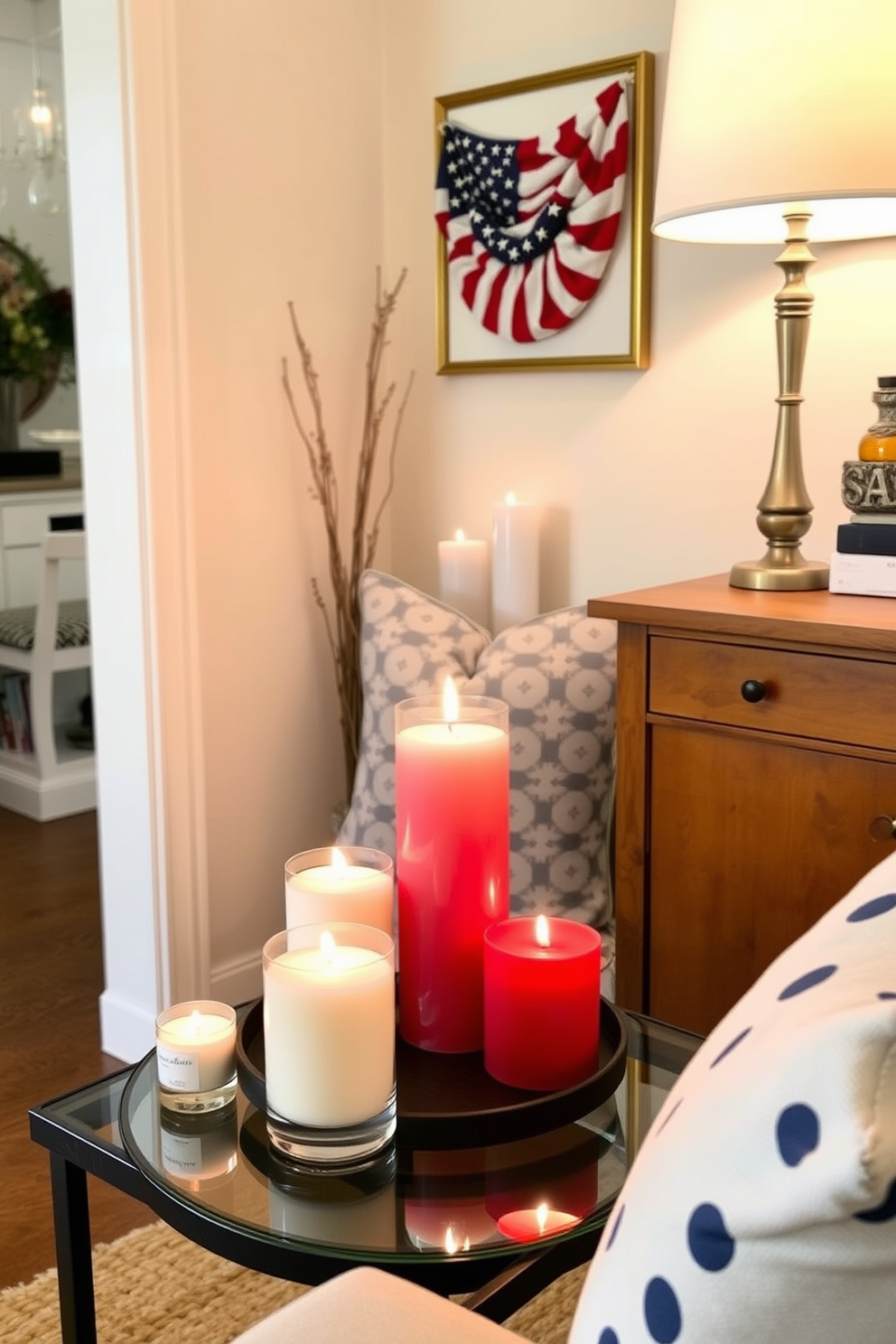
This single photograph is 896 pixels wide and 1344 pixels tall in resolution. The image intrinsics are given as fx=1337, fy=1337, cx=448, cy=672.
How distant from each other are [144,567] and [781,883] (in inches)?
46.0

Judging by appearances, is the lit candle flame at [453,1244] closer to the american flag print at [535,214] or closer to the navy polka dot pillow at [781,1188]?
the navy polka dot pillow at [781,1188]

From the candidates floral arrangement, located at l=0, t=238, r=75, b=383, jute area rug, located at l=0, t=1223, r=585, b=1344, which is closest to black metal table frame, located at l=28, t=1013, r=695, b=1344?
jute area rug, located at l=0, t=1223, r=585, b=1344

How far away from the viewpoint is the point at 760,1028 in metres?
0.54

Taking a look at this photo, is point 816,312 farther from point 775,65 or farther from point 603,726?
point 603,726

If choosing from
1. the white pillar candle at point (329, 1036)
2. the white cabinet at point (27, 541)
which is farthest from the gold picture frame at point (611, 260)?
the white cabinet at point (27, 541)

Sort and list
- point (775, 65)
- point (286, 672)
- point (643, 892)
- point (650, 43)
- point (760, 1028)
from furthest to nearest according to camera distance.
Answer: point (286, 672)
point (650, 43)
point (643, 892)
point (775, 65)
point (760, 1028)

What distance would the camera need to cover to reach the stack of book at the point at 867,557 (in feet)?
5.54

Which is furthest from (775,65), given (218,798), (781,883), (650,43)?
(218,798)

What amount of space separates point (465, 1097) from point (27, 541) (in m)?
3.88

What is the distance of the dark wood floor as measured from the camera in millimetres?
1944

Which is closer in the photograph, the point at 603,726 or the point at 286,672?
the point at 603,726

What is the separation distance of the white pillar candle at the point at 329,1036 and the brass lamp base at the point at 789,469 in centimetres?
98

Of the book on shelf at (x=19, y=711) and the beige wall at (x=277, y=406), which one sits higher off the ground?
the beige wall at (x=277, y=406)

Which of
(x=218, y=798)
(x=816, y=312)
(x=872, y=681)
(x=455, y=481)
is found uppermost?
(x=816, y=312)
